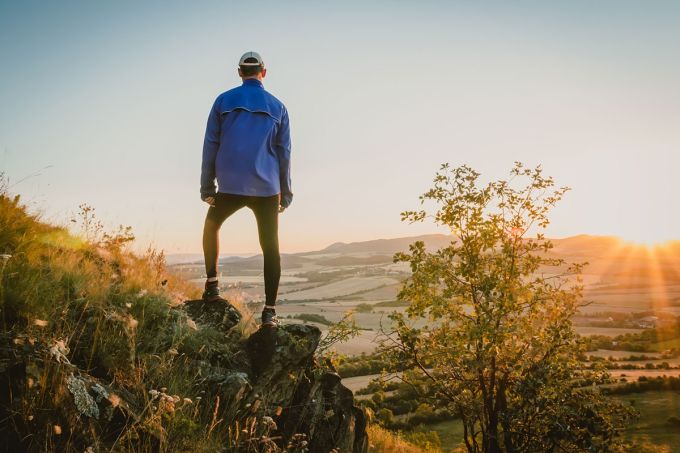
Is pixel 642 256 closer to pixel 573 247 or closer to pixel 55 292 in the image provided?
pixel 573 247

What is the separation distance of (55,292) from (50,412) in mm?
1283

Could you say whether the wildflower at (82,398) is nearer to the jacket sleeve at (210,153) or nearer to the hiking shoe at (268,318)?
the hiking shoe at (268,318)

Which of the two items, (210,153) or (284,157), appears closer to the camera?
(210,153)

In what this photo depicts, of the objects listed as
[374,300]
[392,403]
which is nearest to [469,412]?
[392,403]

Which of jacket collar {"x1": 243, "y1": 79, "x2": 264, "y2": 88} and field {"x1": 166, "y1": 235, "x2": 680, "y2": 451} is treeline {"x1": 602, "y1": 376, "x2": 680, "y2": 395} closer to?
field {"x1": 166, "y1": 235, "x2": 680, "y2": 451}

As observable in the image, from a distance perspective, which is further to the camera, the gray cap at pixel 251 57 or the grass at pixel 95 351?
the gray cap at pixel 251 57

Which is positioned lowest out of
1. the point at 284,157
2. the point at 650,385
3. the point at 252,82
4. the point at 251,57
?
the point at 650,385

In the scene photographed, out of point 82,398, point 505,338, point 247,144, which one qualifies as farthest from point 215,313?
point 505,338

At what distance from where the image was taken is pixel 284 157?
5.29 m

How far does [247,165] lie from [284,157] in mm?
590

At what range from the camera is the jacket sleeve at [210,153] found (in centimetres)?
504

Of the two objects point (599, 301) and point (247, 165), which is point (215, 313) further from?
point (599, 301)

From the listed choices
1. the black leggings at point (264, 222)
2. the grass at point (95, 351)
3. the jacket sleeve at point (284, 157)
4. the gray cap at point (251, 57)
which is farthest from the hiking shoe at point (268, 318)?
the gray cap at point (251, 57)

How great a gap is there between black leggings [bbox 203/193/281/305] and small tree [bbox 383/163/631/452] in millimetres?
5672
